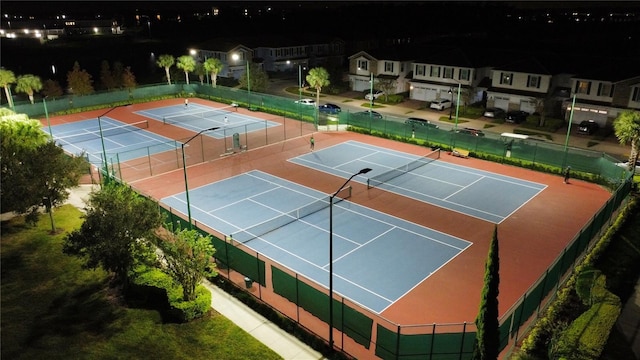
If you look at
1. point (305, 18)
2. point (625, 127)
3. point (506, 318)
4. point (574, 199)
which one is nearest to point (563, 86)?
point (625, 127)

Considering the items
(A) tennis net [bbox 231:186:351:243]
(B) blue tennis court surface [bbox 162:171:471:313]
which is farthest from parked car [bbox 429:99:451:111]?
(B) blue tennis court surface [bbox 162:171:471:313]

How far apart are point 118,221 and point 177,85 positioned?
50164 millimetres

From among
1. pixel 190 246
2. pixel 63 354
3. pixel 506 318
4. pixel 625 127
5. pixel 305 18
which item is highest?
pixel 305 18

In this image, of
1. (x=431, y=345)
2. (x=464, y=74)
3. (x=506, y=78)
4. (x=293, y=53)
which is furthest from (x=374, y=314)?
(x=293, y=53)

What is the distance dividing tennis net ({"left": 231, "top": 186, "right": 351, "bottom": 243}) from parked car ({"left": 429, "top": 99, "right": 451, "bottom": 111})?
2968 centimetres

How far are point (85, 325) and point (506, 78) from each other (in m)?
51.1

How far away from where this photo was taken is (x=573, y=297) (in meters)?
19.6

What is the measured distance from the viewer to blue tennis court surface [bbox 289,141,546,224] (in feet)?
97.4

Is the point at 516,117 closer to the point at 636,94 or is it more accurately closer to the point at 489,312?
the point at 636,94

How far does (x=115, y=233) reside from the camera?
18.2 m

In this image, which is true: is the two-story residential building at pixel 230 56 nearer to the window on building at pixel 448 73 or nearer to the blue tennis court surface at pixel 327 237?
the window on building at pixel 448 73

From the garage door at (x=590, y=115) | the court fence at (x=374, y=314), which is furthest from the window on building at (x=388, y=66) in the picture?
the court fence at (x=374, y=314)

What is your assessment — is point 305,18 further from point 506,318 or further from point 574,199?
point 506,318

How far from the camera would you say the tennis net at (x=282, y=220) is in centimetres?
2519
